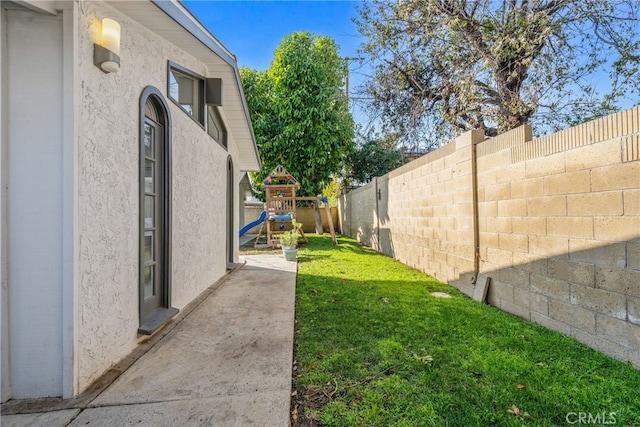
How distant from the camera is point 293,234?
877 cm

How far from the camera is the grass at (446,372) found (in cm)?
199

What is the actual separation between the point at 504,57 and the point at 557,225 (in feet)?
17.5

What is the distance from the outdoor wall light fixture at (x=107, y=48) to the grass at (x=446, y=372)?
9.89 ft

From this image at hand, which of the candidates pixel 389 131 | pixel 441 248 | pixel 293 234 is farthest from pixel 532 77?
pixel 293 234

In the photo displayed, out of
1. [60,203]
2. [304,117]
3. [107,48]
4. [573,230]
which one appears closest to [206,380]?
[60,203]

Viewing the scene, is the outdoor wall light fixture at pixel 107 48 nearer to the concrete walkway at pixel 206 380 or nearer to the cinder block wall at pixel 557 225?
the concrete walkway at pixel 206 380

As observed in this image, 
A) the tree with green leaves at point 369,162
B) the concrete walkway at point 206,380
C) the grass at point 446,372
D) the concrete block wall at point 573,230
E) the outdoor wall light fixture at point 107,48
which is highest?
the tree with green leaves at point 369,162

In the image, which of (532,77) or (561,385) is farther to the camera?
(532,77)

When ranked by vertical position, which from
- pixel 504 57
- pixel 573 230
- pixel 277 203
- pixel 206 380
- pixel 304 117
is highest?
pixel 304 117

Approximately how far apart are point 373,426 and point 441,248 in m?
4.42

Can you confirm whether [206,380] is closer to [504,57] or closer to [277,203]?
[504,57]

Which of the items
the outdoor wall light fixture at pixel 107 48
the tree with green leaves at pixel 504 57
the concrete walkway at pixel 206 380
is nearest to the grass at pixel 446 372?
the concrete walkway at pixel 206 380

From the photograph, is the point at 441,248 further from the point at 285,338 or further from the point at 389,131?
the point at 389,131

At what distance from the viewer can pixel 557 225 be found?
3197mm
